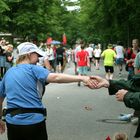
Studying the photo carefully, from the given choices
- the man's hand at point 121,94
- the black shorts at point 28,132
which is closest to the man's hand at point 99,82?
the man's hand at point 121,94

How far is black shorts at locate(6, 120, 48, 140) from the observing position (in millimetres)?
5738

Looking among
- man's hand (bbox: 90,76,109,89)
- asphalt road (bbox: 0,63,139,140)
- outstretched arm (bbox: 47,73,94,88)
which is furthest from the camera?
asphalt road (bbox: 0,63,139,140)

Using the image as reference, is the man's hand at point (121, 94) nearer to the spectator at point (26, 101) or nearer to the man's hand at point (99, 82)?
the man's hand at point (99, 82)

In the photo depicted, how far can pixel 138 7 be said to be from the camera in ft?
104

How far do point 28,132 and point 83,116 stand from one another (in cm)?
751

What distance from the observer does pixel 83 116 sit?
520 inches

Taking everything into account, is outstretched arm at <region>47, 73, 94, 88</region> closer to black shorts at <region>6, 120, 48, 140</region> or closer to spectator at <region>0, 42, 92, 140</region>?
spectator at <region>0, 42, 92, 140</region>

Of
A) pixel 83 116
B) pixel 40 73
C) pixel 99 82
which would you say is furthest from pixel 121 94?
pixel 83 116

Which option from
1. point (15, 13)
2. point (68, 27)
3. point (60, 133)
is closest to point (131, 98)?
point (60, 133)

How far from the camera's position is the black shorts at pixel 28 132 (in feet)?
18.8

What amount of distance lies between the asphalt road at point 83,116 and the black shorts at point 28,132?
229 centimetres

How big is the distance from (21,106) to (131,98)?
1.84m

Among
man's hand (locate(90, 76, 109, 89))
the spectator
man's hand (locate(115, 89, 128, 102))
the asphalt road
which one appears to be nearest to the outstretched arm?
the spectator

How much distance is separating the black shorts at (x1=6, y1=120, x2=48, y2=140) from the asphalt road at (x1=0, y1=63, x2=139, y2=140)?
229cm
